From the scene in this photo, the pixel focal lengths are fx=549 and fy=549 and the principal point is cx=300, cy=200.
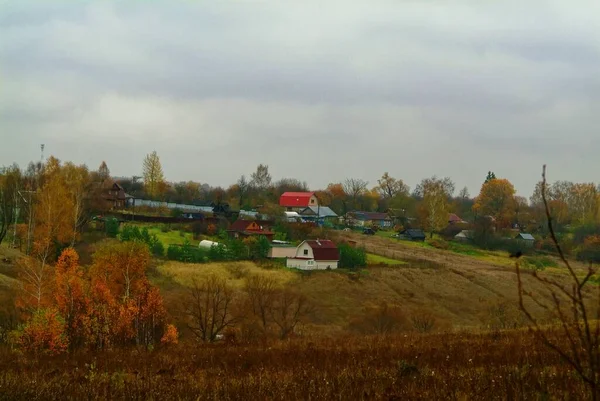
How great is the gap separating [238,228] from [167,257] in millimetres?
16379

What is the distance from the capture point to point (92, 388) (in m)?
A: 7.46

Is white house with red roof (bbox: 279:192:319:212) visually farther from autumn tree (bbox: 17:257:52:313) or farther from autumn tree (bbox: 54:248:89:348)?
autumn tree (bbox: 54:248:89:348)

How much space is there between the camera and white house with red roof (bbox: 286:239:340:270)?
61.3 meters

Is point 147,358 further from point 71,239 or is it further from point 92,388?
point 71,239

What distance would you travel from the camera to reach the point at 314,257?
2422 inches

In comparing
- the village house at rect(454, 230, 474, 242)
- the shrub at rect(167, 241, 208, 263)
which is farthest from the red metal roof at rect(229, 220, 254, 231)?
the village house at rect(454, 230, 474, 242)

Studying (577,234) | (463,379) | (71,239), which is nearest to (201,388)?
(463,379)

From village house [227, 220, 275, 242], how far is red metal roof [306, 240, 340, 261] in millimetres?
9747

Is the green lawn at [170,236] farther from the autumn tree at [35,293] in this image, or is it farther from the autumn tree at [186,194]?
the autumn tree at [186,194]

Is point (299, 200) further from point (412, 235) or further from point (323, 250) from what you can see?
point (323, 250)

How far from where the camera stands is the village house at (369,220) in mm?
107750

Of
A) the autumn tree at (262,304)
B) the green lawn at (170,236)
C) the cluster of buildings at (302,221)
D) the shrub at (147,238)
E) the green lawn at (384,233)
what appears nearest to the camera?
the autumn tree at (262,304)

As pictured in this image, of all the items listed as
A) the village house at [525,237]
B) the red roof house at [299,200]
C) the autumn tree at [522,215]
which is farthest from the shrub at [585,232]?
the red roof house at [299,200]

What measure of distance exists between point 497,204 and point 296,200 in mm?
40225
